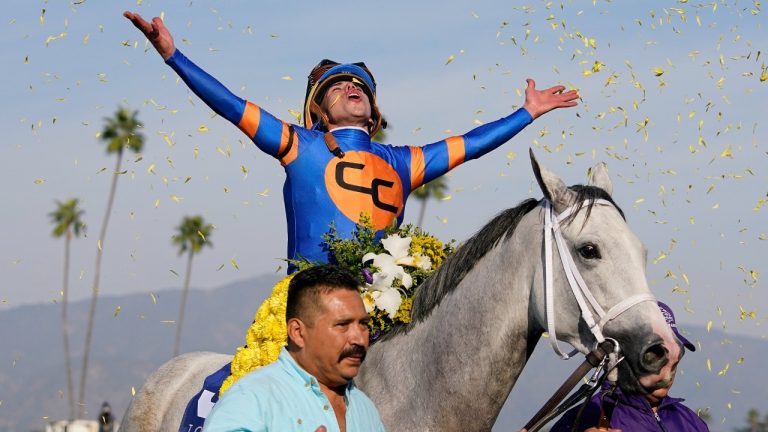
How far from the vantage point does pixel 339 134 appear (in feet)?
28.6

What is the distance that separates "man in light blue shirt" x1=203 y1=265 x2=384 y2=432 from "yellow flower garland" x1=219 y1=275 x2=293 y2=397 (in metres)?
2.73

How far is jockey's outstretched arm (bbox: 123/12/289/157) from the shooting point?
26.8ft

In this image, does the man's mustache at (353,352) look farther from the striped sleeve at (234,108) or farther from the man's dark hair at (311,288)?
the striped sleeve at (234,108)

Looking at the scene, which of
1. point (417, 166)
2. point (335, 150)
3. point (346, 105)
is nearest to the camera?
point (335, 150)

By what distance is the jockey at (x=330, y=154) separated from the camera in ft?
27.1

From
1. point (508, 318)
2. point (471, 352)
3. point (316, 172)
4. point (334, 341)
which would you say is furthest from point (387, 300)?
point (334, 341)

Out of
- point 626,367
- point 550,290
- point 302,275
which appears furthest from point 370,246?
point 302,275

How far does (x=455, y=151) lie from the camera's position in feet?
29.7

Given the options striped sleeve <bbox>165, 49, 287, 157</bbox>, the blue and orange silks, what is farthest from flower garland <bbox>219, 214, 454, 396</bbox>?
striped sleeve <bbox>165, 49, 287, 157</bbox>

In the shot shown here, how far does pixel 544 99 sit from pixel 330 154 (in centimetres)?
195

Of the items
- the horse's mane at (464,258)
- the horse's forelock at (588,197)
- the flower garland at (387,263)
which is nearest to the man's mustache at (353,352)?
the horse's forelock at (588,197)

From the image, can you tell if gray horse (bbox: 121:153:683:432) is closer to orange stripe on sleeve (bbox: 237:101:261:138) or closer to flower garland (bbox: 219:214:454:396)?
flower garland (bbox: 219:214:454:396)

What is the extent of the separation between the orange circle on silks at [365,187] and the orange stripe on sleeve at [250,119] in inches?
24.2

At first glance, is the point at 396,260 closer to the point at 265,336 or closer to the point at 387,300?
the point at 387,300
